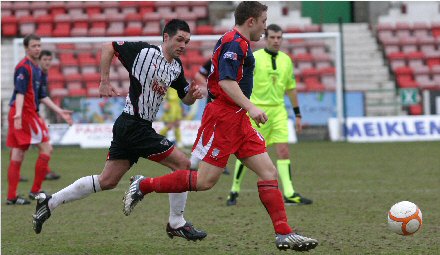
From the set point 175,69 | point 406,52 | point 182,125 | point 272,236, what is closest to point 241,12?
point 175,69

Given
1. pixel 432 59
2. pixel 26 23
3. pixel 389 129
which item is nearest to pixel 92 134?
pixel 26 23

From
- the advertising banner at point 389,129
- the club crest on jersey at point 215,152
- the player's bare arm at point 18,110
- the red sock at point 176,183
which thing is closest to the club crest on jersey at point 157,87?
the red sock at point 176,183

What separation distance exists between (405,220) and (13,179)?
5.55 m

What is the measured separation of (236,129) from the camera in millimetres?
6789

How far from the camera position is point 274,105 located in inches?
415

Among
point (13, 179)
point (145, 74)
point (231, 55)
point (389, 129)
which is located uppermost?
point (231, 55)

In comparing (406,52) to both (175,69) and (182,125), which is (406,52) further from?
(175,69)

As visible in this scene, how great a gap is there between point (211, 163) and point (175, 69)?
1.01 m

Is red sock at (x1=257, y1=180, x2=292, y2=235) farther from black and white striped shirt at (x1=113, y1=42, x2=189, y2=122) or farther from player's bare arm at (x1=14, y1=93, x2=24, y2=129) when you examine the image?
player's bare arm at (x1=14, y1=93, x2=24, y2=129)

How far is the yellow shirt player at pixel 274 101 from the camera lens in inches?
408

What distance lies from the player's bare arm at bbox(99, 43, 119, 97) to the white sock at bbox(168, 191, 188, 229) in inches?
41.4

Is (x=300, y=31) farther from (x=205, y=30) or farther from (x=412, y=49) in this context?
(x=412, y=49)

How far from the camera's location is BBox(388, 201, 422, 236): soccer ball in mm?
7074

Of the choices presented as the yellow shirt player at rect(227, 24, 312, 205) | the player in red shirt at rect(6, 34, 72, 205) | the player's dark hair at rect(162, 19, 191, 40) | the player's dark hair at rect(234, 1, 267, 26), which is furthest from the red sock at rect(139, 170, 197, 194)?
the player in red shirt at rect(6, 34, 72, 205)
